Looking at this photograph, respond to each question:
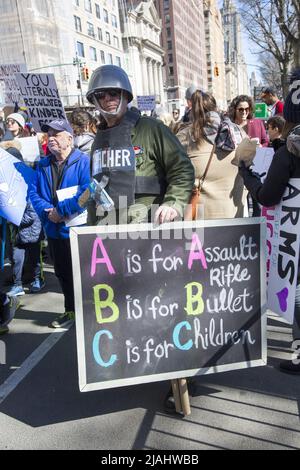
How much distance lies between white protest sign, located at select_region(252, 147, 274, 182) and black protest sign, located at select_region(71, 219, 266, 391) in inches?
38.4

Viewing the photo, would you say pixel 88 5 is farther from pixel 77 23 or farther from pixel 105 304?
pixel 105 304

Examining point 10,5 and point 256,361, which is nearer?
point 256,361

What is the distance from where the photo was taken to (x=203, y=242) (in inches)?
93.6

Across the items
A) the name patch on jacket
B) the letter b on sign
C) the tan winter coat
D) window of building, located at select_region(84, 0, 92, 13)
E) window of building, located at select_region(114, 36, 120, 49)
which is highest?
window of building, located at select_region(84, 0, 92, 13)

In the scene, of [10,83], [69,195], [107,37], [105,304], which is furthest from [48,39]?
[105,304]

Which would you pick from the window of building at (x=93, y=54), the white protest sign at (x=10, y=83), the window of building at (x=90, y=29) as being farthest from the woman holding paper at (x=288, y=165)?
the window of building at (x=90, y=29)

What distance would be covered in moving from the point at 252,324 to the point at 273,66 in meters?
49.5

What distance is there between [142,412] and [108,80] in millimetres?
2071

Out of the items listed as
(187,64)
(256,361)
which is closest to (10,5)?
(256,361)

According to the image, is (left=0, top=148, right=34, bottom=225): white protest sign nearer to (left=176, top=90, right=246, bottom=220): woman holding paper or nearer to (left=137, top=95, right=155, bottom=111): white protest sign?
(left=176, top=90, right=246, bottom=220): woman holding paper

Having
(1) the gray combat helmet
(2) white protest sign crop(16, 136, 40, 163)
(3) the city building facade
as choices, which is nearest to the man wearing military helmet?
(1) the gray combat helmet

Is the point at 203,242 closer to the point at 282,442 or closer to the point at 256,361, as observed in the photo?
the point at 256,361

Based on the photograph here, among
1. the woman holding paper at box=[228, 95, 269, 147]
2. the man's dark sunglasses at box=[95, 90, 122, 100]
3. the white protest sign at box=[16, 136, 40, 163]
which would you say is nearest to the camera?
the man's dark sunglasses at box=[95, 90, 122, 100]

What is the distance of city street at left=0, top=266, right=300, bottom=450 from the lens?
2410mm
